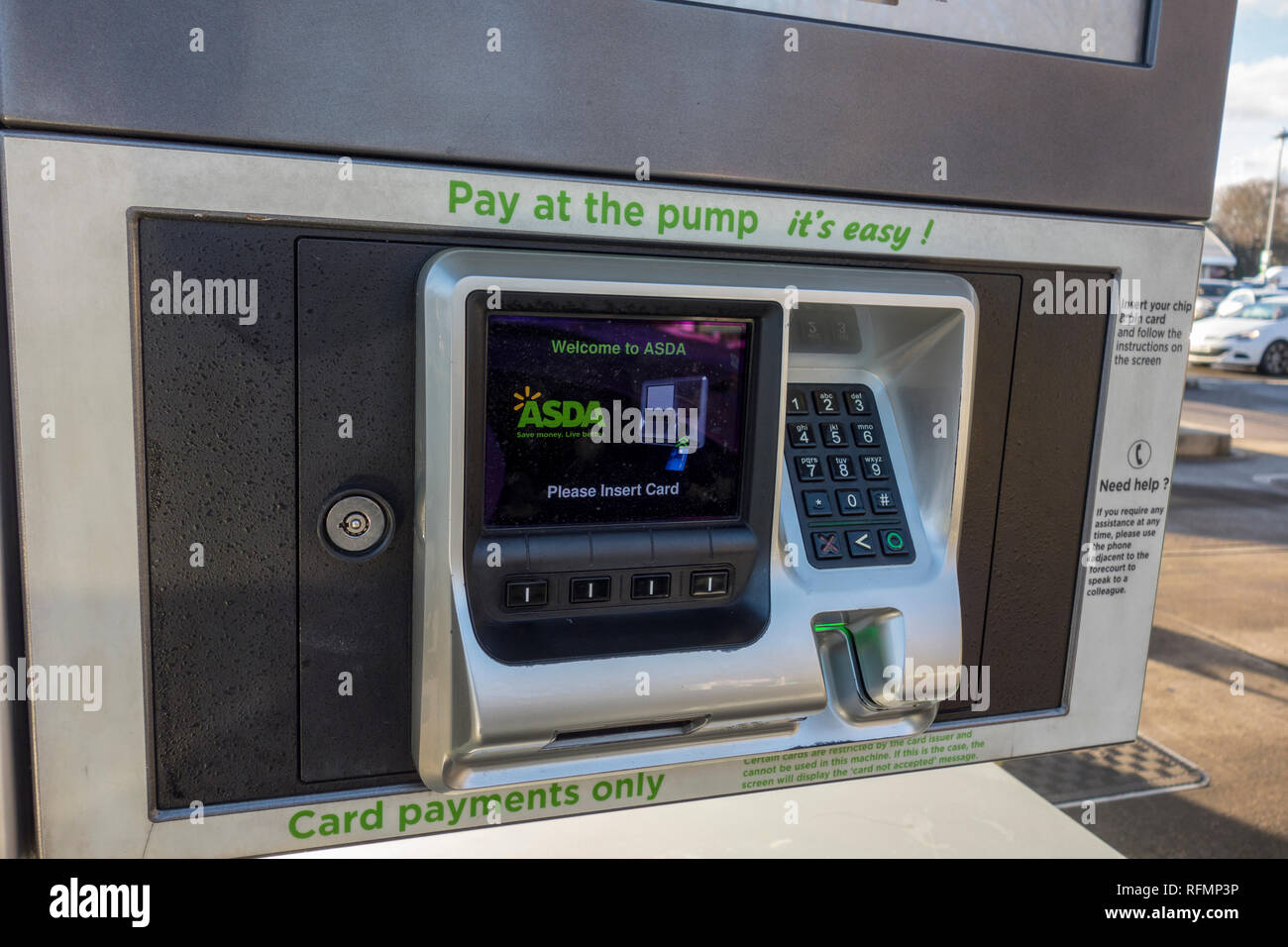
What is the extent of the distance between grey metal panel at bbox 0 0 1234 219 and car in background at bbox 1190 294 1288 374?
14.1m

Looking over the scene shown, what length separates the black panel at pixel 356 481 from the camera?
80 centimetres

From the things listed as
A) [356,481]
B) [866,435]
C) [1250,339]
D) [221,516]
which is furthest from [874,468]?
[1250,339]

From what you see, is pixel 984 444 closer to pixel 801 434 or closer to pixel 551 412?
pixel 801 434

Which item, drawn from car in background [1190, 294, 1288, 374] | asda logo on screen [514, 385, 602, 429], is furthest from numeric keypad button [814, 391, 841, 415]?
car in background [1190, 294, 1288, 374]

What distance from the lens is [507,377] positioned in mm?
819

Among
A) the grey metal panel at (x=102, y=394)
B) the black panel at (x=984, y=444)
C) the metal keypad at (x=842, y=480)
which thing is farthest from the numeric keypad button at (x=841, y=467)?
the grey metal panel at (x=102, y=394)

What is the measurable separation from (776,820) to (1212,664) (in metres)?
4.04

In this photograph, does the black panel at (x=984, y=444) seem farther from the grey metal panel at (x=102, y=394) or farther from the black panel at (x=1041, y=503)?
the grey metal panel at (x=102, y=394)

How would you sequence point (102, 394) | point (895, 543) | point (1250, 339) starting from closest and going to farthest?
point (102, 394)
point (895, 543)
point (1250, 339)

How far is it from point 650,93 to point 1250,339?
1484 cm

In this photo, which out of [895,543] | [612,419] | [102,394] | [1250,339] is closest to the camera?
[102,394]

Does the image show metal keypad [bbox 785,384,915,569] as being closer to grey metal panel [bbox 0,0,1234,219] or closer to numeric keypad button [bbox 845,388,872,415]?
numeric keypad button [bbox 845,388,872,415]
